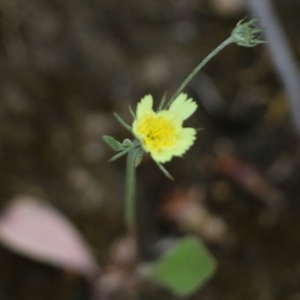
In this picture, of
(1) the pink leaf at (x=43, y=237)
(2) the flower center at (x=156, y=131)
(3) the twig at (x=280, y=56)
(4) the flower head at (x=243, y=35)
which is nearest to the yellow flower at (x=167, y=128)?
(2) the flower center at (x=156, y=131)

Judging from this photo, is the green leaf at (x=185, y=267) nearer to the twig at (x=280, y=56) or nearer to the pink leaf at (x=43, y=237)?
the pink leaf at (x=43, y=237)

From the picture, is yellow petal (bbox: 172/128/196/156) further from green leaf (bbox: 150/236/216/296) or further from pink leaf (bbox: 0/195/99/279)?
pink leaf (bbox: 0/195/99/279)

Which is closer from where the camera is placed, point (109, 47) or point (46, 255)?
point (46, 255)

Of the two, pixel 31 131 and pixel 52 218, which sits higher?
pixel 31 131

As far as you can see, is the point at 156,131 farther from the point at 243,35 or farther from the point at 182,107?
the point at 243,35

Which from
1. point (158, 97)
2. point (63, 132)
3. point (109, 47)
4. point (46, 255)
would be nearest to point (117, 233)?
point (46, 255)

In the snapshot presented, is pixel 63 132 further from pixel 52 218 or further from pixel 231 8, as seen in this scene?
pixel 231 8

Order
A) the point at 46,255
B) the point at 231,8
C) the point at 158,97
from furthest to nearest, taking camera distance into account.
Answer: the point at 231,8 < the point at 158,97 < the point at 46,255
